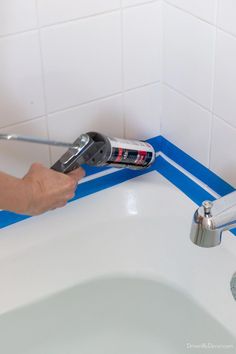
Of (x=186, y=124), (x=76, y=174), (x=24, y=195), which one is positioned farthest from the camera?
(x=186, y=124)

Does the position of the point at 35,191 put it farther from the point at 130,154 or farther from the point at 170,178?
the point at 170,178

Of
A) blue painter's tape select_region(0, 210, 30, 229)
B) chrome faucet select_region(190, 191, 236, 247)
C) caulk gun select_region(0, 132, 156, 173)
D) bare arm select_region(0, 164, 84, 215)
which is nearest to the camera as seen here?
chrome faucet select_region(190, 191, 236, 247)

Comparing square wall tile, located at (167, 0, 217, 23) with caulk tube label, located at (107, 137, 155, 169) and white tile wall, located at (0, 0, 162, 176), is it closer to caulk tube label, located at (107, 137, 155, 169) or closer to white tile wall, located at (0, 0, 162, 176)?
white tile wall, located at (0, 0, 162, 176)

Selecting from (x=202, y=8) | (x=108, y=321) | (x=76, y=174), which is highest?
(x=202, y=8)

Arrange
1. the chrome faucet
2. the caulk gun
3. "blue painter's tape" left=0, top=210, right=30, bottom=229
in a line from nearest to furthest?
the chrome faucet → the caulk gun → "blue painter's tape" left=0, top=210, right=30, bottom=229

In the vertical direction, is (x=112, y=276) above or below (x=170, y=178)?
below

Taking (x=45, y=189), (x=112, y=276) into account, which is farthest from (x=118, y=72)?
(x=112, y=276)

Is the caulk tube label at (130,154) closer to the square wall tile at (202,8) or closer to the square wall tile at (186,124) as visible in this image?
the square wall tile at (186,124)

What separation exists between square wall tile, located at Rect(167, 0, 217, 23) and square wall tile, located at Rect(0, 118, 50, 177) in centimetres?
33

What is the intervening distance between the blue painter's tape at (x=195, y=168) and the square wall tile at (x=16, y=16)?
1.33ft

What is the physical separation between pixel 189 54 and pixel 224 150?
189mm

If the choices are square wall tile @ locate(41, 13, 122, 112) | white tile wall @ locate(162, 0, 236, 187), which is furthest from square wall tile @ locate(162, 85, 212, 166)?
square wall tile @ locate(41, 13, 122, 112)

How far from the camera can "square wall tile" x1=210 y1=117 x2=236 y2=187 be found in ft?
3.80

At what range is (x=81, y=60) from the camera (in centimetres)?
117
